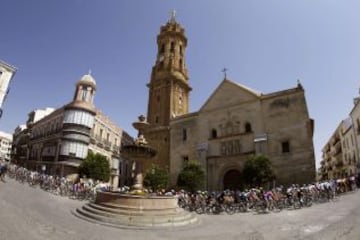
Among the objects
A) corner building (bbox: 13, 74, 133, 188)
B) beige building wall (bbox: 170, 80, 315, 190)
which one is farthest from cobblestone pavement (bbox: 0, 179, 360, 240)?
corner building (bbox: 13, 74, 133, 188)

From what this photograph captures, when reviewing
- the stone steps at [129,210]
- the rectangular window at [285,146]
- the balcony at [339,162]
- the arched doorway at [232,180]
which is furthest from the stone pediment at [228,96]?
the balcony at [339,162]

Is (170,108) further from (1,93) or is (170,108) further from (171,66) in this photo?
(1,93)

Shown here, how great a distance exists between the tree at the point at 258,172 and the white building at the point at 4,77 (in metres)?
29.4

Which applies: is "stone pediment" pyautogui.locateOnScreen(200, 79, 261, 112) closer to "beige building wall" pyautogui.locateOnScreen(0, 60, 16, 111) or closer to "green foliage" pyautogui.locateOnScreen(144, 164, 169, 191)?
"green foliage" pyautogui.locateOnScreen(144, 164, 169, 191)

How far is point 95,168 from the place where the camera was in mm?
23859

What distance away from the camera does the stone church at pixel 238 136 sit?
69.9 ft

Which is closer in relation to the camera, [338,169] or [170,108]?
[170,108]

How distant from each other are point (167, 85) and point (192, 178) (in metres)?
20.8

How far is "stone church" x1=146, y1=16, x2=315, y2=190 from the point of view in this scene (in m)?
21.3

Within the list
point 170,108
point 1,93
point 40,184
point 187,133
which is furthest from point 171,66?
point 40,184

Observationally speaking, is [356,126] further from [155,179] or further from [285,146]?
[155,179]

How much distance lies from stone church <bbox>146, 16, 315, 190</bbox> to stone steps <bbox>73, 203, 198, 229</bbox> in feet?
47.3

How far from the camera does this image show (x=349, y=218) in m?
9.70

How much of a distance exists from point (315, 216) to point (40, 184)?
2005 centimetres
